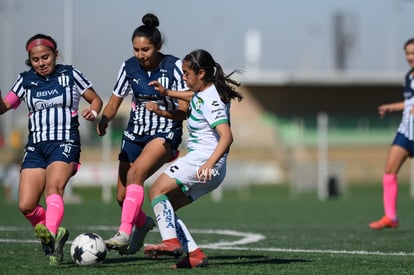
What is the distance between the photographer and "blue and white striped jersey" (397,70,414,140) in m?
12.8

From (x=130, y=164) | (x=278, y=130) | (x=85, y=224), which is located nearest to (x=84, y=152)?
(x=278, y=130)

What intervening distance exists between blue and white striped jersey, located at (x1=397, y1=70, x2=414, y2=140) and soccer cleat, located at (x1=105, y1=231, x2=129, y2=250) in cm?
558

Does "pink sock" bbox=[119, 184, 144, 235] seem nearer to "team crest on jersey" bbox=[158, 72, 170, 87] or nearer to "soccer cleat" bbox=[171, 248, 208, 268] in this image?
"soccer cleat" bbox=[171, 248, 208, 268]

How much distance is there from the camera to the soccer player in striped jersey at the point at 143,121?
8.74m

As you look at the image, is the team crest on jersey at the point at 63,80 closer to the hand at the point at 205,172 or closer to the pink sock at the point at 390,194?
the hand at the point at 205,172

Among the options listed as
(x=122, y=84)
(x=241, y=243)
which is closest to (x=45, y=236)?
(x=122, y=84)

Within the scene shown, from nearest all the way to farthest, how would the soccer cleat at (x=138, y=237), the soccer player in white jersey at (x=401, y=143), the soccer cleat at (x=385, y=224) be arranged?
1. the soccer cleat at (x=138, y=237)
2. the soccer player in white jersey at (x=401, y=143)
3. the soccer cleat at (x=385, y=224)

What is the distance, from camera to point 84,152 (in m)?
48.9

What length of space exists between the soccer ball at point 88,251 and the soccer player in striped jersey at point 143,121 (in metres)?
0.41

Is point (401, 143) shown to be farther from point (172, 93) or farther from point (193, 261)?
point (193, 261)

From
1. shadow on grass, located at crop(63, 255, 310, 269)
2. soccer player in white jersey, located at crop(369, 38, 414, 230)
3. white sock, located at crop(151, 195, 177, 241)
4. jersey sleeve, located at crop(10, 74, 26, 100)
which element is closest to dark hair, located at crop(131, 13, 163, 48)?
jersey sleeve, located at crop(10, 74, 26, 100)

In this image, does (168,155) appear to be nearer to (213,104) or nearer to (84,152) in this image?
(213,104)

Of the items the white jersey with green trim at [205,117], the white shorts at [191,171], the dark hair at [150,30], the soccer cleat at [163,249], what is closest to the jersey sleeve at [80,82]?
the dark hair at [150,30]

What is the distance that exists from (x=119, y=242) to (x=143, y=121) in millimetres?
1310
